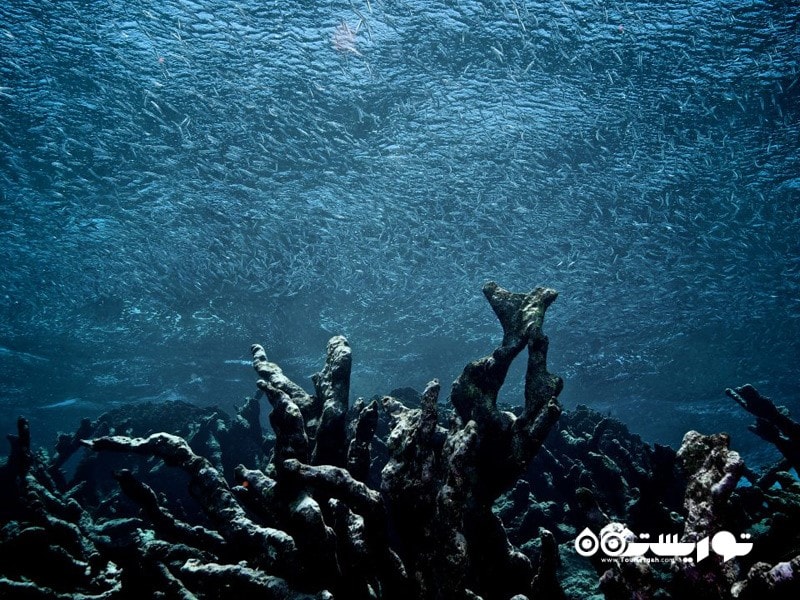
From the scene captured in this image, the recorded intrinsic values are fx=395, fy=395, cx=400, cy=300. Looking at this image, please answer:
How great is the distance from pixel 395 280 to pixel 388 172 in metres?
7.09

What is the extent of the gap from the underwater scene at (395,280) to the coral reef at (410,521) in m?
0.02

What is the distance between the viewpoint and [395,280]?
811 inches

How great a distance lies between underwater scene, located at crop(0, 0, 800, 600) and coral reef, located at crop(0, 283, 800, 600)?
2cm

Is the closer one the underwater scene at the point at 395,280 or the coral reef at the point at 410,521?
the coral reef at the point at 410,521

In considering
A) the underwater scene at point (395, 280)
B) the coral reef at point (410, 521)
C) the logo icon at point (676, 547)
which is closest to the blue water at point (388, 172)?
the underwater scene at point (395, 280)

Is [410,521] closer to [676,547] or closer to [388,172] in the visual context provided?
[676,547]

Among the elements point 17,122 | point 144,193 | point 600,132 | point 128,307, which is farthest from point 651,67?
point 128,307

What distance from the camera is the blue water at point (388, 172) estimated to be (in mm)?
10227

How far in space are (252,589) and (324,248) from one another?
16.8m

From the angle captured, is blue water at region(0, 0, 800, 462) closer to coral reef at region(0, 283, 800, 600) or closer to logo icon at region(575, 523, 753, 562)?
coral reef at region(0, 283, 800, 600)

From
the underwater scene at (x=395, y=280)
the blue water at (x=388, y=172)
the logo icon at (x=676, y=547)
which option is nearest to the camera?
the logo icon at (x=676, y=547)

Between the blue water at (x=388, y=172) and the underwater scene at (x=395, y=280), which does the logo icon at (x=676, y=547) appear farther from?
the blue water at (x=388, y=172)

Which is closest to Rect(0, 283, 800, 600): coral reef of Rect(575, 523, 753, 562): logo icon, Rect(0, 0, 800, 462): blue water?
Rect(575, 523, 753, 562): logo icon

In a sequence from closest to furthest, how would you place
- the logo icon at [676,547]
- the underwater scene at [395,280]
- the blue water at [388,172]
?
the logo icon at [676,547] → the underwater scene at [395,280] → the blue water at [388,172]
